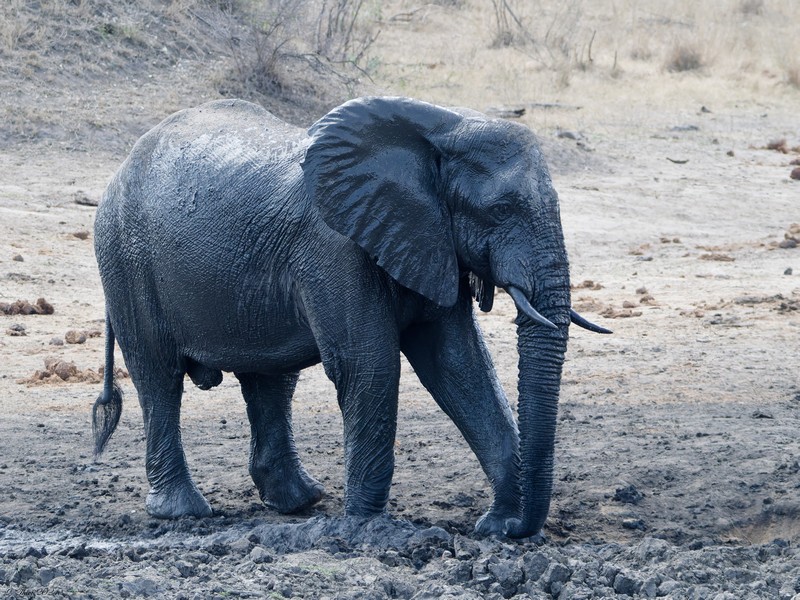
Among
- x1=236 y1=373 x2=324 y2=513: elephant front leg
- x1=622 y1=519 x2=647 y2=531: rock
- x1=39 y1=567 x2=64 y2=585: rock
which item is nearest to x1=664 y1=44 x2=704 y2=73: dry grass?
x1=236 y1=373 x2=324 y2=513: elephant front leg

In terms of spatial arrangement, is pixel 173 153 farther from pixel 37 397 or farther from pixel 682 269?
pixel 682 269

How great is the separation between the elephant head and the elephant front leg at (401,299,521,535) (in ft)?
1.09

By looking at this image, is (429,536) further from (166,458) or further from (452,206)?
(166,458)

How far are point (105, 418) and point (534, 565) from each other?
2.70 metres

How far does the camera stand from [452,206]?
16.9 ft

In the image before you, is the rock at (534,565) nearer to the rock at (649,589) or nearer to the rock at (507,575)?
the rock at (507,575)

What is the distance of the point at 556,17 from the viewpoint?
24.8 m

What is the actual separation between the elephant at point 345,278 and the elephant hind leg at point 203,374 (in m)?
0.01

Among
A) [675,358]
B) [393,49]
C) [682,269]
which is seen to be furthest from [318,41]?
[675,358]

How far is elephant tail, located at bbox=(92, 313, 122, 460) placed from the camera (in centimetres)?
664

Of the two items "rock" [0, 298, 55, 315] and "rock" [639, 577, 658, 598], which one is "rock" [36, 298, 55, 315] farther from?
"rock" [639, 577, 658, 598]

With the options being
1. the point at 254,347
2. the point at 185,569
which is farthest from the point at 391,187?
the point at 185,569

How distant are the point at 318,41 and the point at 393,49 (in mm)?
3830

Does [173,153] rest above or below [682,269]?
above
